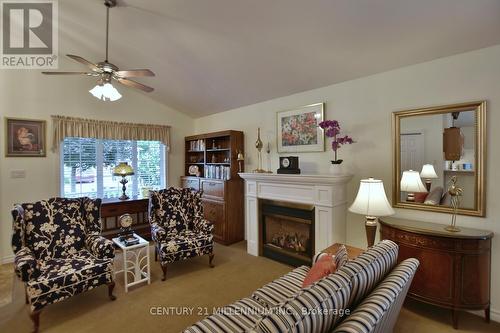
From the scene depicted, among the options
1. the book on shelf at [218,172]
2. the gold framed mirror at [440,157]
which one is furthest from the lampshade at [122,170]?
the gold framed mirror at [440,157]

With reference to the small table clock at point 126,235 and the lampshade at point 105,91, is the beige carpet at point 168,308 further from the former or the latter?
the lampshade at point 105,91

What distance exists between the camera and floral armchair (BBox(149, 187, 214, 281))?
118 inches

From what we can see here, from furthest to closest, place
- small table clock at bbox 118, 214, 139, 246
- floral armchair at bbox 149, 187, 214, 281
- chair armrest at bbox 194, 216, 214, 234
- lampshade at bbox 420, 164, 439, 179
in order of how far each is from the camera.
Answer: chair armrest at bbox 194, 216, 214, 234
floral armchair at bbox 149, 187, 214, 281
small table clock at bbox 118, 214, 139, 246
lampshade at bbox 420, 164, 439, 179

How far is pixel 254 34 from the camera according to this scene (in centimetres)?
255

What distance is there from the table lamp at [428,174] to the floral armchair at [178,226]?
2.60 meters

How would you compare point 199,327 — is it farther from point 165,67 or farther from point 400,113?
point 165,67

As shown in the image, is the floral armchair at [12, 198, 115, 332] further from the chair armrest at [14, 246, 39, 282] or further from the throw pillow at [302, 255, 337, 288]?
the throw pillow at [302, 255, 337, 288]

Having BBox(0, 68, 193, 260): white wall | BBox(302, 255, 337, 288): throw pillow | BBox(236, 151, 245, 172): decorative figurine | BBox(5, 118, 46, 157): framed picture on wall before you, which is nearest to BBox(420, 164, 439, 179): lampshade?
BBox(302, 255, 337, 288): throw pillow

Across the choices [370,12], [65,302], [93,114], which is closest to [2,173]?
[93,114]

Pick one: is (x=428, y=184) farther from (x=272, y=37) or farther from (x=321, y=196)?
(x=272, y=37)

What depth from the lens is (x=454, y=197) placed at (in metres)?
2.33

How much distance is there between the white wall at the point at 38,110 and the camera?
3.52 metres

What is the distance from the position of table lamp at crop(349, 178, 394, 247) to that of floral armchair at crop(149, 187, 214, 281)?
1.96 metres

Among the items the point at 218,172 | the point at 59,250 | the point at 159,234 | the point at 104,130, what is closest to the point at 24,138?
the point at 104,130
